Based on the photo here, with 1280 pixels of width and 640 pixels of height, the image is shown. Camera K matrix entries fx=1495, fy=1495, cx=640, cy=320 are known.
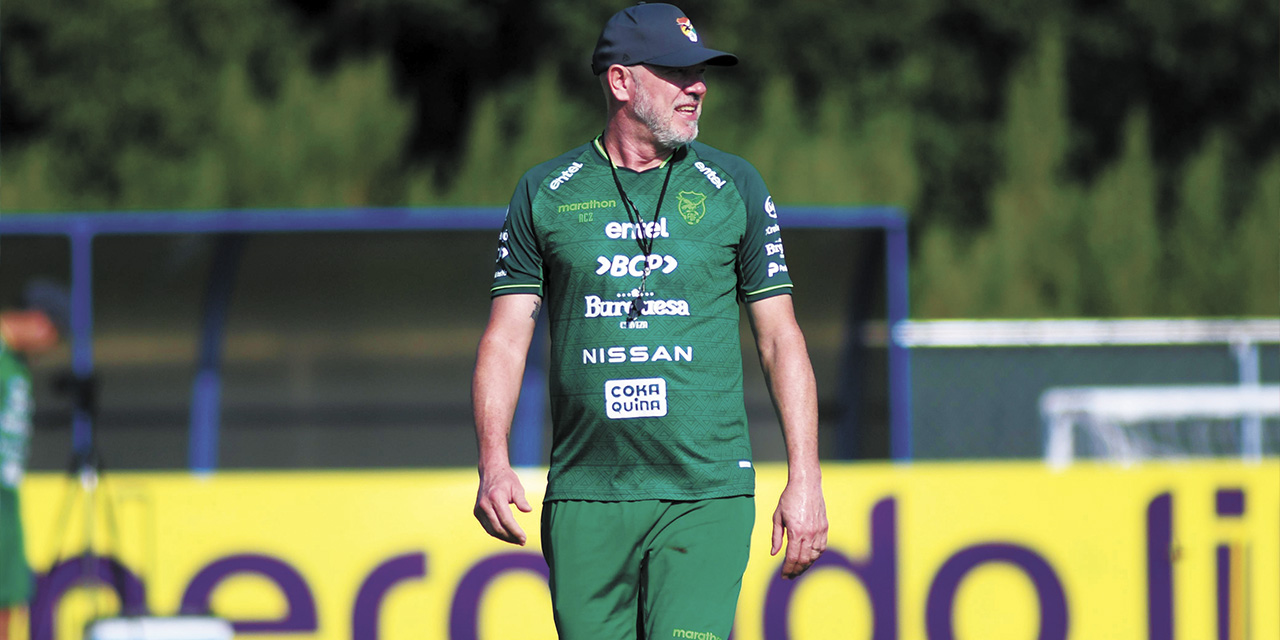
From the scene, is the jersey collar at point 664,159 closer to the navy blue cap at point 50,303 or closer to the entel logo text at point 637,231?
the entel logo text at point 637,231

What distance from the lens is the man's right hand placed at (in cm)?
310

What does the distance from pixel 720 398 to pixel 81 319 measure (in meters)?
7.29

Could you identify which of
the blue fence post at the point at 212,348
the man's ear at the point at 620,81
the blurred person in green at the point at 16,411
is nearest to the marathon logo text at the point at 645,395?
the man's ear at the point at 620,81

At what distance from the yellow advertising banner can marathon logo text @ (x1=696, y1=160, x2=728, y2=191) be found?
260 centimetres

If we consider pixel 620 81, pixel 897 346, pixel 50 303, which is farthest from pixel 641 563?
pixel 897 346

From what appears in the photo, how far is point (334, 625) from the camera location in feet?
19.1

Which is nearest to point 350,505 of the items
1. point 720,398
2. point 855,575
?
point 855,575

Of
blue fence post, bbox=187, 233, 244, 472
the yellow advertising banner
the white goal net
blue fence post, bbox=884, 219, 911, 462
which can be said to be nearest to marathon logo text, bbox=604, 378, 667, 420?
the yellow advertising banner

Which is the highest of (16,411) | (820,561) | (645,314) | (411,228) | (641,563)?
(411,228)

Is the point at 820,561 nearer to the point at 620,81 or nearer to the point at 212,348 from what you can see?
the point at 620,81

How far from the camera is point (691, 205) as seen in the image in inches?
129

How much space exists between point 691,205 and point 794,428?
54 cm

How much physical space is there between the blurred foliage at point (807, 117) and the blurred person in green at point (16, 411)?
11820 millimetres

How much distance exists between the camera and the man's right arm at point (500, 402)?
3.12m
